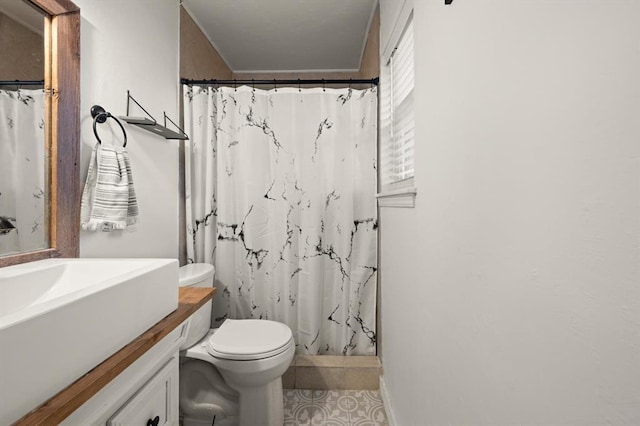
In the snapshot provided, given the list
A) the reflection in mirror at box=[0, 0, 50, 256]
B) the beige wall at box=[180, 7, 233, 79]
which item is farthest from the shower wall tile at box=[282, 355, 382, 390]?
the beige wall at box=[180, 7, 233, 79]

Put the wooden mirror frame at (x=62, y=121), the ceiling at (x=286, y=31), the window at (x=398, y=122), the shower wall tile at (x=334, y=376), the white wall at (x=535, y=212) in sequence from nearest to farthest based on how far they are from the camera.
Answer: the white wall at (x=535, y=212) → the wooden mirror frame at (x=62, y=121) → the window at (x=398, y=122) → the shower wall tile at (x=334, y=376) → the ceiling at (x=286, y=31)

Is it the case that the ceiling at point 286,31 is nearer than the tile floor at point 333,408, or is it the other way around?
the tile floor at point 333,408

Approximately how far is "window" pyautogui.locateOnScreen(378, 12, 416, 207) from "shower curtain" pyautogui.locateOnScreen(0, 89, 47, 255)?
4.32ft

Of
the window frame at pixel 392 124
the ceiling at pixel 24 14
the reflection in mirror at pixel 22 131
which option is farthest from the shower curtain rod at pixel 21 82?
the window frame at pixel 392 124

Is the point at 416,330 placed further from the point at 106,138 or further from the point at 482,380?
the point at 106,138

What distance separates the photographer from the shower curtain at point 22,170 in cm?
83

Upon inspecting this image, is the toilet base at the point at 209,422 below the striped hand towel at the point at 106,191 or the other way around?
below

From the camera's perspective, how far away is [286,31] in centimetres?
216

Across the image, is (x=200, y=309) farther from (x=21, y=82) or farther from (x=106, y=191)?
(x=21, y=82)

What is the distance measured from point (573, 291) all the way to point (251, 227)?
5.44ft

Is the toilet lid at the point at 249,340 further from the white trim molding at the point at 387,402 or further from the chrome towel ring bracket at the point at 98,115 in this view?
the chrome towel ring bracket at the point at 98,115

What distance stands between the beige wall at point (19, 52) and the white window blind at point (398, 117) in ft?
4.55

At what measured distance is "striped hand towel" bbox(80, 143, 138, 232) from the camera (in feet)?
3.59

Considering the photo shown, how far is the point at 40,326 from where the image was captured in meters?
0.44
